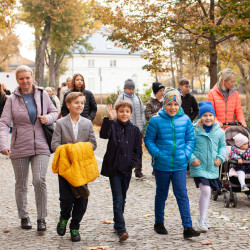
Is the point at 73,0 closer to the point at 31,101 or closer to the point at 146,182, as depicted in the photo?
the point at 146,182

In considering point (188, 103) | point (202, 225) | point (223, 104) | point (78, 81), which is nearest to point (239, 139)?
point (223, 104)

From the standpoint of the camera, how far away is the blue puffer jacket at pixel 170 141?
5605 millimetres

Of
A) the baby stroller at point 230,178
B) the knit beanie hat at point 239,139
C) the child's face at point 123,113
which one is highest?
the child's face at point 123,113

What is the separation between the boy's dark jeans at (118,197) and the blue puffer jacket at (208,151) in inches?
39.0

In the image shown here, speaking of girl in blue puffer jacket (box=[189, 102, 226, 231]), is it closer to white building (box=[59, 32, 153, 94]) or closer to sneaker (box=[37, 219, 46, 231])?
sneaker (box=[37, 219, 46, 231])

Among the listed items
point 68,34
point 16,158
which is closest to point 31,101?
point 16,158

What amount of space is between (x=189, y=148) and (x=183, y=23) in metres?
10.4

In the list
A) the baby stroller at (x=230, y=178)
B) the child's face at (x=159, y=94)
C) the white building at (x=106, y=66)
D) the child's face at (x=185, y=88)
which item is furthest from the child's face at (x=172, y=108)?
the white building at (x=106, y=66)

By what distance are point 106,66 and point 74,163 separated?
3594 inches

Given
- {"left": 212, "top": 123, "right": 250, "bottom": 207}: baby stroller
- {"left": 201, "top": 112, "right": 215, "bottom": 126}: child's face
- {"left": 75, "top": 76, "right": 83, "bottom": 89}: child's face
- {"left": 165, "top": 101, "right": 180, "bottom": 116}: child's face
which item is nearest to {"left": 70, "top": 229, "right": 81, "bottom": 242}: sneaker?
{"left": 165, "top": 101, "right": 180, "bottom": 116}: child's face

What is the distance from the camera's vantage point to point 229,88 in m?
8.20

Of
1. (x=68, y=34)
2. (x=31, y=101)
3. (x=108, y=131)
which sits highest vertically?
(x=68, y=34)

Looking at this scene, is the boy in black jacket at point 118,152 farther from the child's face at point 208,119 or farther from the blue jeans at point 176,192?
the child's face at point 208,119

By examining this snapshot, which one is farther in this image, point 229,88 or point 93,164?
point 229,88
